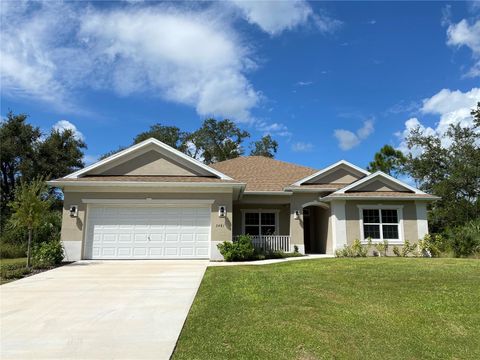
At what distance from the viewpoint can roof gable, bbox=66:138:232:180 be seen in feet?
58.6

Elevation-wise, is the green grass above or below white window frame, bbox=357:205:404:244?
below

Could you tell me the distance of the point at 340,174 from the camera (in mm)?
21125

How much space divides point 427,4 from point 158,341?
1577 cm

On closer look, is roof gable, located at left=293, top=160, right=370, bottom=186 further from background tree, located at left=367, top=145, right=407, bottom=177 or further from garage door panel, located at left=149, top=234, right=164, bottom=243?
background tree, located at left=367, top=145, right=407, bottom=177

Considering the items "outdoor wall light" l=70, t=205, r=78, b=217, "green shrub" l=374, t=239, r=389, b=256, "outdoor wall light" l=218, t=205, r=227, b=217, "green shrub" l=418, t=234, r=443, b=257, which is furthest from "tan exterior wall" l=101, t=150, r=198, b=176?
"green shrub" l=418, t=234, r=443, b=257

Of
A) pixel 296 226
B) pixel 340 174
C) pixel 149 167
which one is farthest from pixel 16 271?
pixel 340 174

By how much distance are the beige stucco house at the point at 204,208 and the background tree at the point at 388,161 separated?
17233 millimetres

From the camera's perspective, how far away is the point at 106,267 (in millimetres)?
13969

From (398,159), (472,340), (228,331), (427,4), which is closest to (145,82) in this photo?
(427,4)

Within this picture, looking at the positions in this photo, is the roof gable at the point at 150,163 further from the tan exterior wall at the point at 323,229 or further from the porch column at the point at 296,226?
the tan exterior wall at the point at 323,229

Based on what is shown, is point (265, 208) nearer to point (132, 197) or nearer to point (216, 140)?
point (132, 197)

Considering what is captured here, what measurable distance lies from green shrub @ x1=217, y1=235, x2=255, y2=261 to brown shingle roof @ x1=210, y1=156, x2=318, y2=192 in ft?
14.8

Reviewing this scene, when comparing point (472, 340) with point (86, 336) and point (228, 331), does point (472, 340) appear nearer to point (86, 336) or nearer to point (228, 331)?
point (228, 331)

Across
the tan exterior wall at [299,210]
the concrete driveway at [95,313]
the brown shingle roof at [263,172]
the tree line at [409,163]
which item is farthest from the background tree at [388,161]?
Result: the concrete driveway at [95,313]
